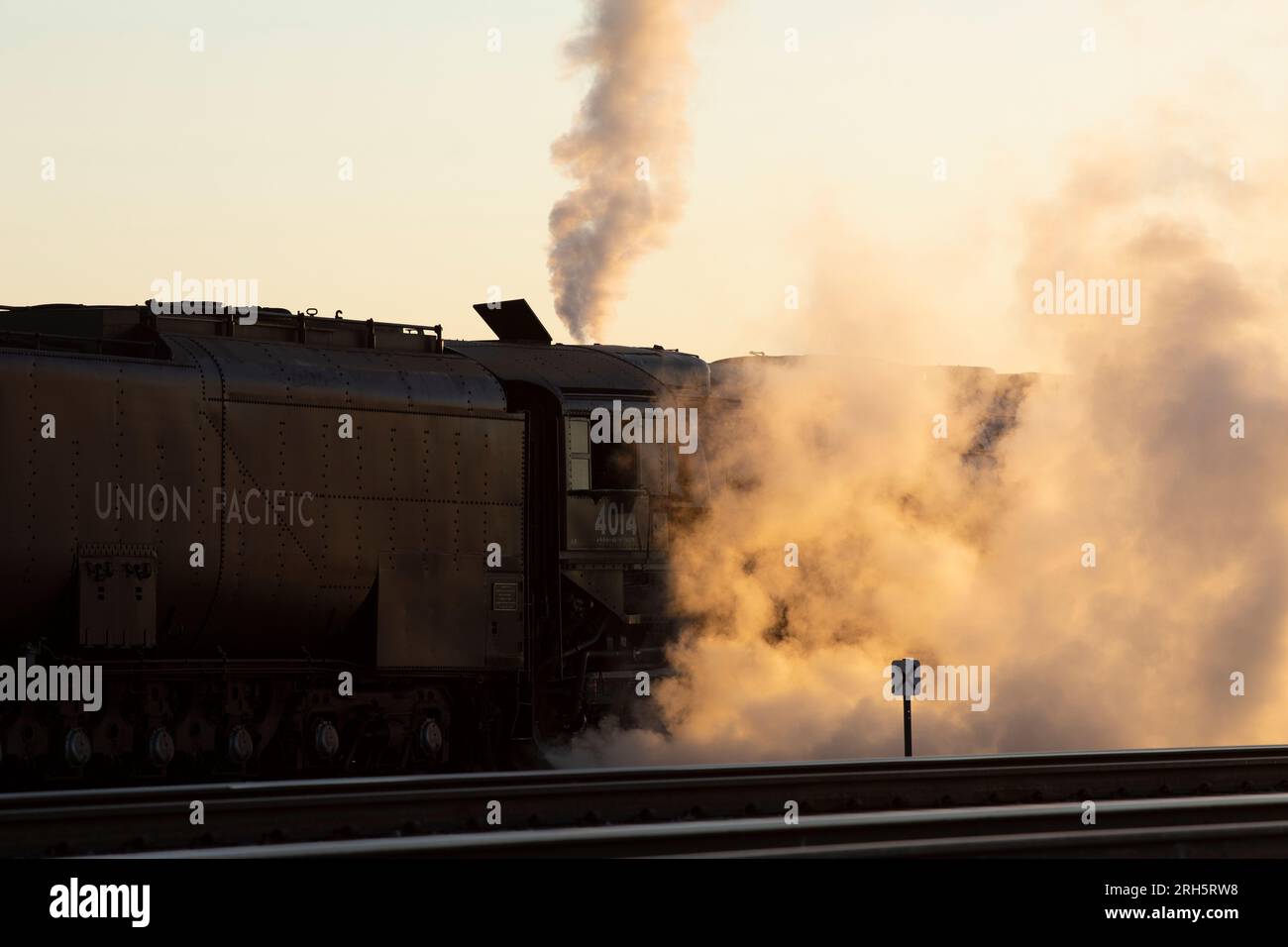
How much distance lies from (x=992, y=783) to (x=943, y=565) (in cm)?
1013

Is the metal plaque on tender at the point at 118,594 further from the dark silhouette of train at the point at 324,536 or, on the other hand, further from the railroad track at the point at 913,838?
the railroad track at the point at 913,838

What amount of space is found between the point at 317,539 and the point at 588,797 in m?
6.19

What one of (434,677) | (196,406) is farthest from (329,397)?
(434,677)

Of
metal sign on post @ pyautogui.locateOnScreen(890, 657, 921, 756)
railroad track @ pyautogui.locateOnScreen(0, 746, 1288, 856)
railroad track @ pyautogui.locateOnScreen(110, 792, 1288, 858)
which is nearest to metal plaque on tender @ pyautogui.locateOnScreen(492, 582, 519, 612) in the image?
metal sign on post @ pyautogui.locateOnScreen(890, 657, 921, 756)

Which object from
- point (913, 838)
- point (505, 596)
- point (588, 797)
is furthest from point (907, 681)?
point (913, 838)

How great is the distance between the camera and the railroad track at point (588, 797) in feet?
41.5

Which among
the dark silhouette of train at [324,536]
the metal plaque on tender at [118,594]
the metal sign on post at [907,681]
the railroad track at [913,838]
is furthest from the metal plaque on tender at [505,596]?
the railroad track at [913,838]

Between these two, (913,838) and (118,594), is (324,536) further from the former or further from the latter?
(913,838)

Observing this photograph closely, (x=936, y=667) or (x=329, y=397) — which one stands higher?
(x=329, y=397)

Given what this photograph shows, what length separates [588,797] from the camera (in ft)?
48.2

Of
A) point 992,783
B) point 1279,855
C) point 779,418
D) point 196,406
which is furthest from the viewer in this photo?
point 779,418

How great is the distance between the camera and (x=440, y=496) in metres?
21.0

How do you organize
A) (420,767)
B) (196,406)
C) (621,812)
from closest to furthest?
(621,812) < (196,406) < (420,767)
